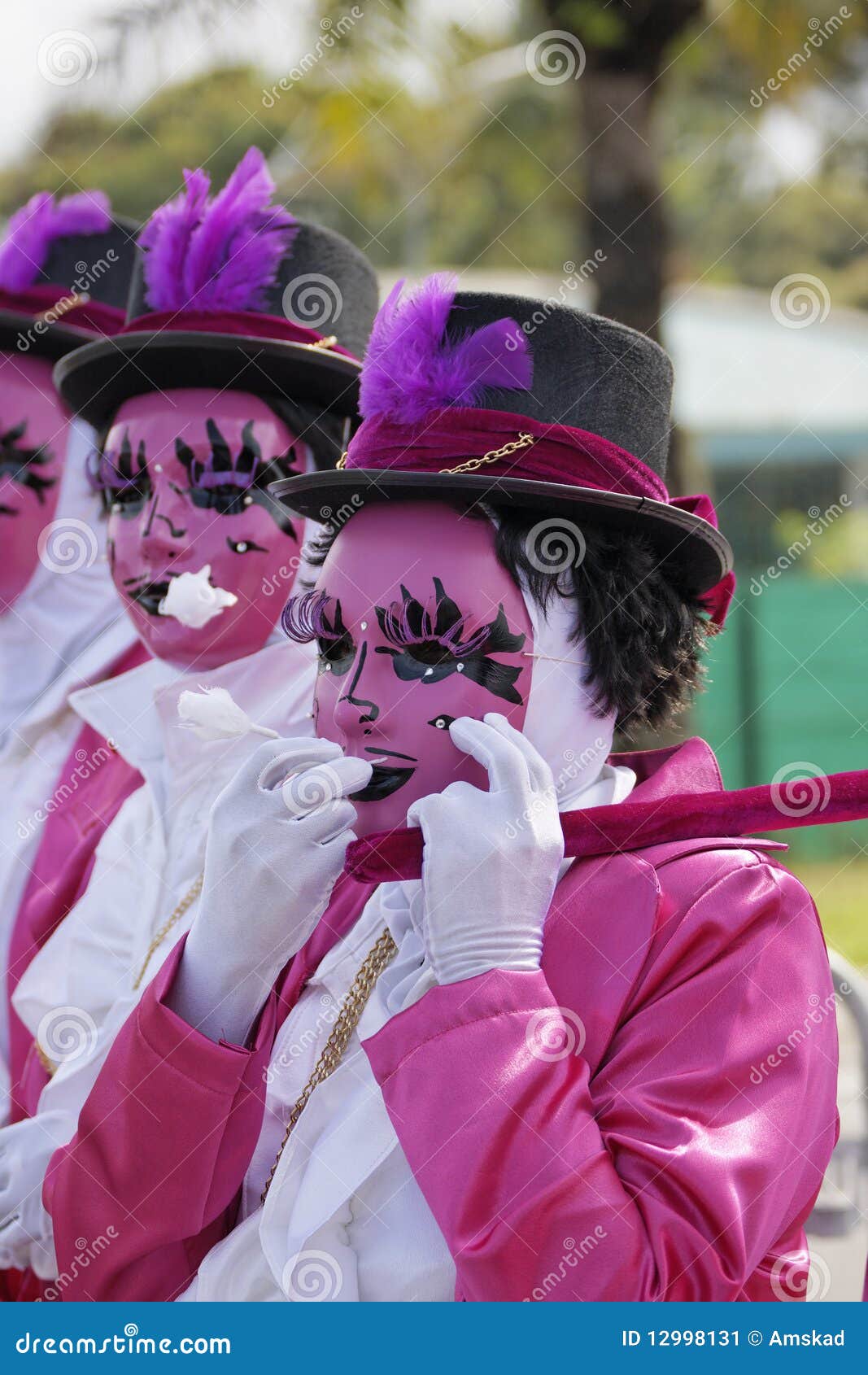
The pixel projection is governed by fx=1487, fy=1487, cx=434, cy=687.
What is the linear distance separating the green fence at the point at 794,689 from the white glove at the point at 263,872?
556cm

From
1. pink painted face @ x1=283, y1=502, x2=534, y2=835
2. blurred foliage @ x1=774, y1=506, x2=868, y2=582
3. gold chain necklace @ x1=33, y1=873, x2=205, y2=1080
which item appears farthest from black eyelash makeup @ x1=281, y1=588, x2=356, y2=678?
blurred foliage @ x1=774, y1=506, x2=868, y2=582

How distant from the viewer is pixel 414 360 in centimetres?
203

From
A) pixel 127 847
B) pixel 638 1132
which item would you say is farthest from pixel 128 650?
pixel 638 1132

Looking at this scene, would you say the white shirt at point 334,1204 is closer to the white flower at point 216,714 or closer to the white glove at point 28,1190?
the white flower at point 216,714

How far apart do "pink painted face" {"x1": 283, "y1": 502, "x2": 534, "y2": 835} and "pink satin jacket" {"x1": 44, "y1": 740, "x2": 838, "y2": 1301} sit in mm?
252

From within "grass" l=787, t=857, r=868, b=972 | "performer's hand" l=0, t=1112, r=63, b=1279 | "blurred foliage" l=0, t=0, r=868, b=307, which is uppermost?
"blurred foliage" l=0, t=0, r=868, b=307

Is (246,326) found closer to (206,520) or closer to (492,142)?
(206,520)

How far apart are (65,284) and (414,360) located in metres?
1.81

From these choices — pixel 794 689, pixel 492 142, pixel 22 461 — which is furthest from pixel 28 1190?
pixel 492 142

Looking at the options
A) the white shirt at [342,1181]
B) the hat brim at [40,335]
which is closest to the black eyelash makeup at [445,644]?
the white shirt at [342,1181]

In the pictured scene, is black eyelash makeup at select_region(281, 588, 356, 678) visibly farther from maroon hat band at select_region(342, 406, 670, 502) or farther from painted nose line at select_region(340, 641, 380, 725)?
maroon hat band at select_region(342, 406, 670, 502)

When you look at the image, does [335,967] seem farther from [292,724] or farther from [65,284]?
[65,284]

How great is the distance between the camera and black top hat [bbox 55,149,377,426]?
2744 mm

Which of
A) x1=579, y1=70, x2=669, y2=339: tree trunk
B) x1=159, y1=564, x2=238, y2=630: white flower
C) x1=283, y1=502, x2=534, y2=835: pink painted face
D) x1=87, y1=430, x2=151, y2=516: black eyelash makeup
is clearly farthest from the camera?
x1=579, y1=70, x2=669, y2=339: tree trunk
